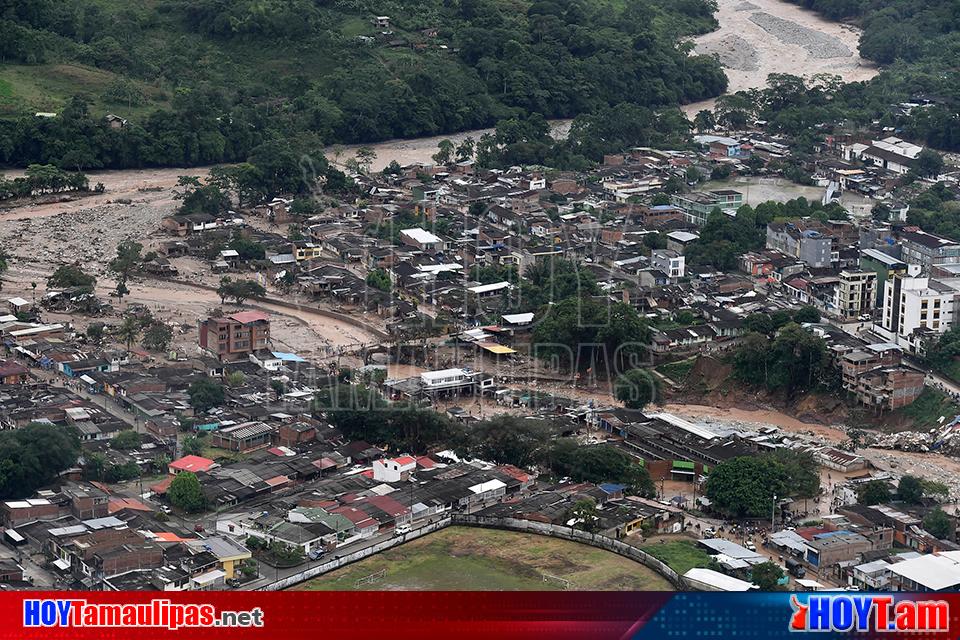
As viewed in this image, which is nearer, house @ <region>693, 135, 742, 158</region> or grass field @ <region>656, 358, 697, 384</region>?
grass field @ <region>656, 358, 697, 384</region>

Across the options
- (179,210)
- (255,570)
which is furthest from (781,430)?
(179,210)

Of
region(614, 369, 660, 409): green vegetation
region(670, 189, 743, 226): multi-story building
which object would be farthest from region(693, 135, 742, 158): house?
region(614, 369, 660, 409): green vegetation

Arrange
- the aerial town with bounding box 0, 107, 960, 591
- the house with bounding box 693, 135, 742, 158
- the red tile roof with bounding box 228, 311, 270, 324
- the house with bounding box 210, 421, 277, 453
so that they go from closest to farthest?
the aerial town with bounding box 0, 107, 960, 591
the house with bounding box 210, 421, 277, 453
the red tile roof with bounding box 228, 311, 270, 324
the house with bounding box 693, 135, 742, 158

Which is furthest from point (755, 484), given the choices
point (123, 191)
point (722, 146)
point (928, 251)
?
point (722, 146)

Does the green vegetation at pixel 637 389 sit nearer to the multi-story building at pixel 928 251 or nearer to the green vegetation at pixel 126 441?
the multi-story building at pixel 928 251

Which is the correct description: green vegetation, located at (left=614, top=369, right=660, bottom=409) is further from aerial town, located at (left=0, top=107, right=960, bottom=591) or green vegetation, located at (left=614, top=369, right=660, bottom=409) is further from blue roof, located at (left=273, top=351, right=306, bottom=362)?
blue roof, located at (left=273, top=351, right=306, bottom=362)

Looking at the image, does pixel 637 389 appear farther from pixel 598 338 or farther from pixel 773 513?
pixel 773 513

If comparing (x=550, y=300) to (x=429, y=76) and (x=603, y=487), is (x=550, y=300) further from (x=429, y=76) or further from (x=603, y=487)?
(x=429, y=76)
